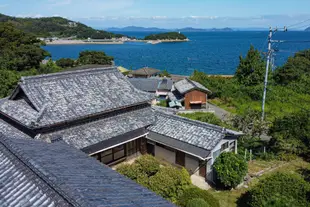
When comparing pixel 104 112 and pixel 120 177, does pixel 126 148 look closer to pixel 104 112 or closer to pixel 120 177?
pixel 104 112

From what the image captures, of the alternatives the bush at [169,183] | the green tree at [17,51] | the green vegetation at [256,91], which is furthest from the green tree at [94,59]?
the bush at [169,183]

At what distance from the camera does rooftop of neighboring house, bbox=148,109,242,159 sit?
1574cm

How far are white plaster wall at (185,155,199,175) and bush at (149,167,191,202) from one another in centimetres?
316

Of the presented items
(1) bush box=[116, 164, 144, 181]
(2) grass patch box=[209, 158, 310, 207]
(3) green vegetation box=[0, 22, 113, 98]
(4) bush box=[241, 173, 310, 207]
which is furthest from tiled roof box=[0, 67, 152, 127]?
(3) green vegetation box=[0, 22, 113, 98]

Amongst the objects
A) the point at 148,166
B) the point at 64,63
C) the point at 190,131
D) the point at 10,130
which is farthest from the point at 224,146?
the point at 64,63

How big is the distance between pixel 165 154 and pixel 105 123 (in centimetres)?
477

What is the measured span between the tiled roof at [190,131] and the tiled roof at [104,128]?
2.64 feet

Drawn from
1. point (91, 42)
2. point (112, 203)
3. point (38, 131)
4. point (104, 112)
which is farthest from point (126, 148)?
point (91, 42)

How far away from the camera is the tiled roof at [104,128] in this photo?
14688 mm

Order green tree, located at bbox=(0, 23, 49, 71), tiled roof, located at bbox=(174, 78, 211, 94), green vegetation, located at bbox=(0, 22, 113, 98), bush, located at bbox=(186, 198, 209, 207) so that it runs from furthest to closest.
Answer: green tree, located at bbox=(0, 23, 49, 71), green vegetation, located at bbox=(0, 22, 113, 98), tiled roof, located at bbox=(174, 78, 211, 94), bush, located at bbox=(186, 198, 209, 207)

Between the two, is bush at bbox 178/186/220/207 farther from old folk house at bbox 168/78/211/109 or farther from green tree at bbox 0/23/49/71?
green tree at bbox 0/23/49/71

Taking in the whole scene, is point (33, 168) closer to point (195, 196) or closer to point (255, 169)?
point (195, 196)

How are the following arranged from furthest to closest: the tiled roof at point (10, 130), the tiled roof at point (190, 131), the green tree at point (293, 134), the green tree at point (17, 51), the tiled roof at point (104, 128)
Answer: the green tree at point (17, 51), the green tree at point (293, 134), the tiled roof at point (190, 131), the tiled roof at point (104, 128), the tiled roof at point (10, 130)

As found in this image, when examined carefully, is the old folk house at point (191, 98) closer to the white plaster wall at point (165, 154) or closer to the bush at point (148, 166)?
the white plaster wall at point (165, 154)
